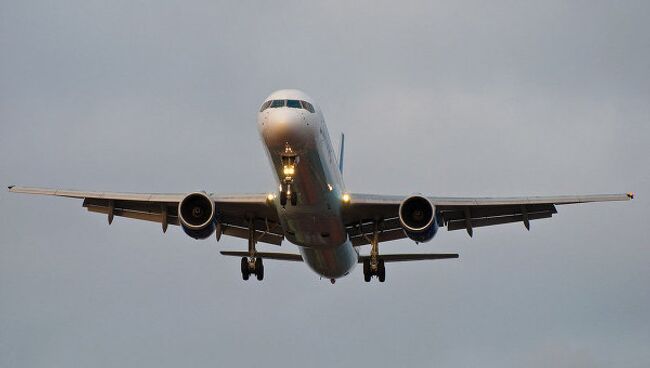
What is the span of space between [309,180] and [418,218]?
4.48 meters

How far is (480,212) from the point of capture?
130ft

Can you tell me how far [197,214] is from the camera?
3659 centimetres

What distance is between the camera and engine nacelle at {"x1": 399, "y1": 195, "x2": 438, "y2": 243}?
36.1 metres

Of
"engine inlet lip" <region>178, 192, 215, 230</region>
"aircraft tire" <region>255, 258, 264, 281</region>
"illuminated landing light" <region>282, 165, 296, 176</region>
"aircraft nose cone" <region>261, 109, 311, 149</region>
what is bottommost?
"aircraft tire" <region>255, 258, 264, 281</region>

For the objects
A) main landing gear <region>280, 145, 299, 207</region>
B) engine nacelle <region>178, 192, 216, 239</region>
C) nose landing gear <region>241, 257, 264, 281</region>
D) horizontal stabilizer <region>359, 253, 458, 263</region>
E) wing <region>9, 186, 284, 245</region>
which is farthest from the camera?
nose landing gear <region>241, 257, 264, 281</region>

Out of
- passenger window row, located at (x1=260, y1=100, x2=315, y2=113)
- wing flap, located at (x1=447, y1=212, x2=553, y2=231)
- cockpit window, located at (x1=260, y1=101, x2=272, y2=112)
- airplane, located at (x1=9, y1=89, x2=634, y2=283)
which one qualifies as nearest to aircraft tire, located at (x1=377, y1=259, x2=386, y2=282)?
airplane, located at (x1=9, y1=89, x2=634, y2=283)

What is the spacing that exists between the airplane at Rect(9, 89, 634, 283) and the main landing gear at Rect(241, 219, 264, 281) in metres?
0.04

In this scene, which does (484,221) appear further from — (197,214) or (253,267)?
(197,214)

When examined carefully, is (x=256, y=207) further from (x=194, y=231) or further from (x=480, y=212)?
(x=480, y=212)

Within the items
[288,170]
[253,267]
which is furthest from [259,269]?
[288,170]

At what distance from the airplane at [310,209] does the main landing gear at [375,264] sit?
0.04m

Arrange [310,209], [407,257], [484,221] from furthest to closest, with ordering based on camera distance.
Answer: [484,221] < [407,257] < [310,209]

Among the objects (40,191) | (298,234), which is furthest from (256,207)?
(40,191)

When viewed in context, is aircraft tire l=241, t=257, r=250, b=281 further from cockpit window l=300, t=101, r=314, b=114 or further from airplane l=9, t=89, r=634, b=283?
cockpit window l=300, t=101, r=314, b=114
